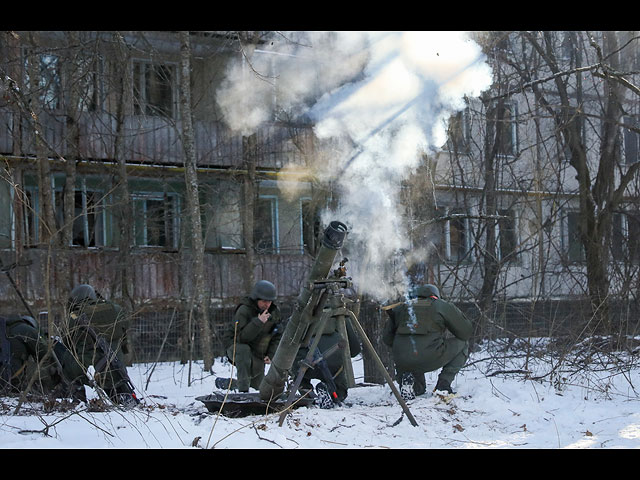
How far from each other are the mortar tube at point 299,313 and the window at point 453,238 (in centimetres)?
807

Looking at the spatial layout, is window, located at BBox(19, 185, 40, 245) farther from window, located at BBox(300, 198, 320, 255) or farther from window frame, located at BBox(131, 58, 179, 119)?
window, located at BBox(300, 198, 320, 255)

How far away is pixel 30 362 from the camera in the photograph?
8750 mm

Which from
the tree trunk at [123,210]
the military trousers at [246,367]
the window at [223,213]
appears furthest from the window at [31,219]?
the military trousers at [246,367]

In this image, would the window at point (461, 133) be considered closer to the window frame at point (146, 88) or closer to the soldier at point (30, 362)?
the window frame at point (146, 88)

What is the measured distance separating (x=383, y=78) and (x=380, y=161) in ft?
3.82

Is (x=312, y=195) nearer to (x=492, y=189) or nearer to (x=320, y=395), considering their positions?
(x=492, y=189)

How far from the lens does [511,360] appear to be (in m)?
10.1

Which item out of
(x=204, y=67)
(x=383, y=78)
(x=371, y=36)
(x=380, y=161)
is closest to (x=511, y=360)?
(x=380, y=161)

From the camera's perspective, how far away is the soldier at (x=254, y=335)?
895 centimetres

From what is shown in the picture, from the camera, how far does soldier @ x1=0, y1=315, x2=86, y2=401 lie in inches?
309

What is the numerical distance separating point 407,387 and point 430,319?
0.82m

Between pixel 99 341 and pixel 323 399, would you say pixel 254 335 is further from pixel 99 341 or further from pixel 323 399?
pixel 99 341

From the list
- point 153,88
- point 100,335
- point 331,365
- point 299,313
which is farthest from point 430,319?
point 153,88

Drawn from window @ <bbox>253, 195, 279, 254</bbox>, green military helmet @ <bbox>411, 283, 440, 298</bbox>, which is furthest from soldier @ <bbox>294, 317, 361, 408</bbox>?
window @ <bbox>253, 195, 279, 254</bbox>
